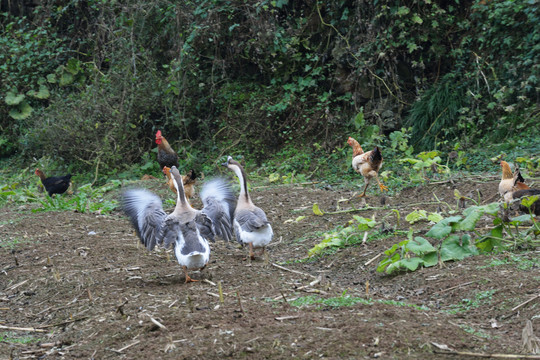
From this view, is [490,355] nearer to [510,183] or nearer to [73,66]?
[510,183]

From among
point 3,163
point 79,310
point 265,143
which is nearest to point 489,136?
point 265,143

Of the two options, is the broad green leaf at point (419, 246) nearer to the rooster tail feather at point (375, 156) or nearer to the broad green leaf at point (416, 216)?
the broad green leaf at point (416, 216)

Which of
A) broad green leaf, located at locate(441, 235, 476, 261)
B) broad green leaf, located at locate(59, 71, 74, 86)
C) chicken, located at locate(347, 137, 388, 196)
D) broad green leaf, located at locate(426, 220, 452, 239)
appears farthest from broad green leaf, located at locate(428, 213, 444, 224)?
broad green leaf, located at locate(59, 71, 74, 86)

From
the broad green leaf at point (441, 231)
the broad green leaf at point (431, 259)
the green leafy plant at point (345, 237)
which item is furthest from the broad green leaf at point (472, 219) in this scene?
the green leafy plant at point (345, 237)

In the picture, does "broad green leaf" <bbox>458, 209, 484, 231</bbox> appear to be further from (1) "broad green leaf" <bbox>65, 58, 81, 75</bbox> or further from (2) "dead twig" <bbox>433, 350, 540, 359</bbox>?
(1) "broad green leaf" <bbox>65, 58, 81, 75</bbox>

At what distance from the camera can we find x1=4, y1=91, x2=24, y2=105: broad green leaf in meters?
16.3

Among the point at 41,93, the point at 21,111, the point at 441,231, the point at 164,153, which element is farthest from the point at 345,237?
the point at 21,111

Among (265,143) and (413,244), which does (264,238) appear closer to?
(413,244)

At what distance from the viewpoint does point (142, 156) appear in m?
14.2

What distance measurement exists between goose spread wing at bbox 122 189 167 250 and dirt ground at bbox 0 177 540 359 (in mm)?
364

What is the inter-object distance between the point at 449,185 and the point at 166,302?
4969 mm

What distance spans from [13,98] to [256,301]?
13394 millimetres

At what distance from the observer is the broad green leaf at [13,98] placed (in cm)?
1627

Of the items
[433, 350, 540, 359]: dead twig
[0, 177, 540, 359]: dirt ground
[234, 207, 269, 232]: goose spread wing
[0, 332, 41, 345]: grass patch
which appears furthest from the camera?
[234, 207, 269, 232]: goose spread wing
